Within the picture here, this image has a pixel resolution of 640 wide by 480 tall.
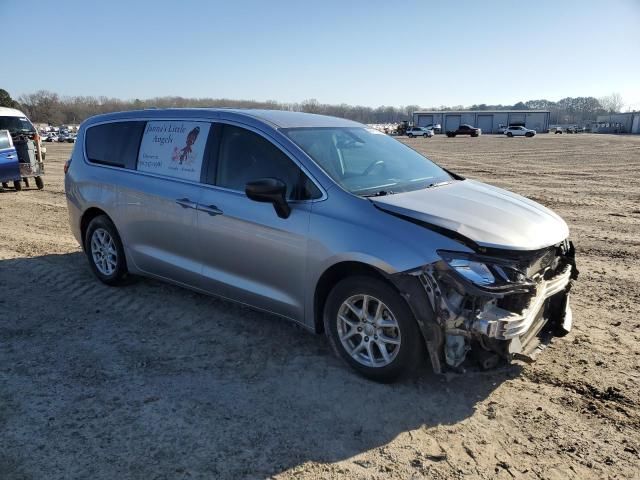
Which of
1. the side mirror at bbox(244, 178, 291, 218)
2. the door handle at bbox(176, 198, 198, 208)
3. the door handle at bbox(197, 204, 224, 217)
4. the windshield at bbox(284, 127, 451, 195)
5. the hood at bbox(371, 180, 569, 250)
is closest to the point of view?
the hood at bbox(371, 180, 569, 250)

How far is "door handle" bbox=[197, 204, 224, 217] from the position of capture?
4391 millimetres

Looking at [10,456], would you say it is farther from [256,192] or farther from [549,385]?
[549,385]

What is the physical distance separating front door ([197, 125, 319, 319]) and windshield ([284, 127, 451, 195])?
0.94 ft

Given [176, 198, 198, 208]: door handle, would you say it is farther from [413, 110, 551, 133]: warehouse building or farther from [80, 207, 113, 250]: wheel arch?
[413, 110, 551, 133]: warehouse building

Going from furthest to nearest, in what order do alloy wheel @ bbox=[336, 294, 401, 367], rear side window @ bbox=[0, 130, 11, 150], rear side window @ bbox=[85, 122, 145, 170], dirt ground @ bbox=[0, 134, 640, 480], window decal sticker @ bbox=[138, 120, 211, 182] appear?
rear side window @ bbox=[0, 130, 11, 150] < rear side window @ bbox=[85, 122, 145, 170] < window decal sticker @ bbox=[138, 120, 211, 182] < alloy wheel @ bbox=[336, 294, 401, 367] < dirt ground @ bbox=[0, 134, 640, 480]

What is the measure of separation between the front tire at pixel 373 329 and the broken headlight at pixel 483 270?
1.38 feet

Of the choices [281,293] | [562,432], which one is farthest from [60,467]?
[562,432]

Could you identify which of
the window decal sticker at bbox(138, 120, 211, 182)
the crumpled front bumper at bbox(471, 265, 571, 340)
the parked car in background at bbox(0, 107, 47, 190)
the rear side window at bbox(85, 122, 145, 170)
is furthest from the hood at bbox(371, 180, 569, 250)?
the parked car in background at bbox(0, 107, 47, 190)

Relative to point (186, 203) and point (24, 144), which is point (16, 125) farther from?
point (186, 203)

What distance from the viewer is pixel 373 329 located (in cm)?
365

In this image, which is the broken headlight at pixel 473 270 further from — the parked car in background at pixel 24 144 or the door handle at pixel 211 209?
the parked car in background at pixel 24 144

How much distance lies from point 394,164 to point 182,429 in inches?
111

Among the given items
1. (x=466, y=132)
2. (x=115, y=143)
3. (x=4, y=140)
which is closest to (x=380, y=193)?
(x=115, y=143)

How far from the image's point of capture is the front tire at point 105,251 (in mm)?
5555
